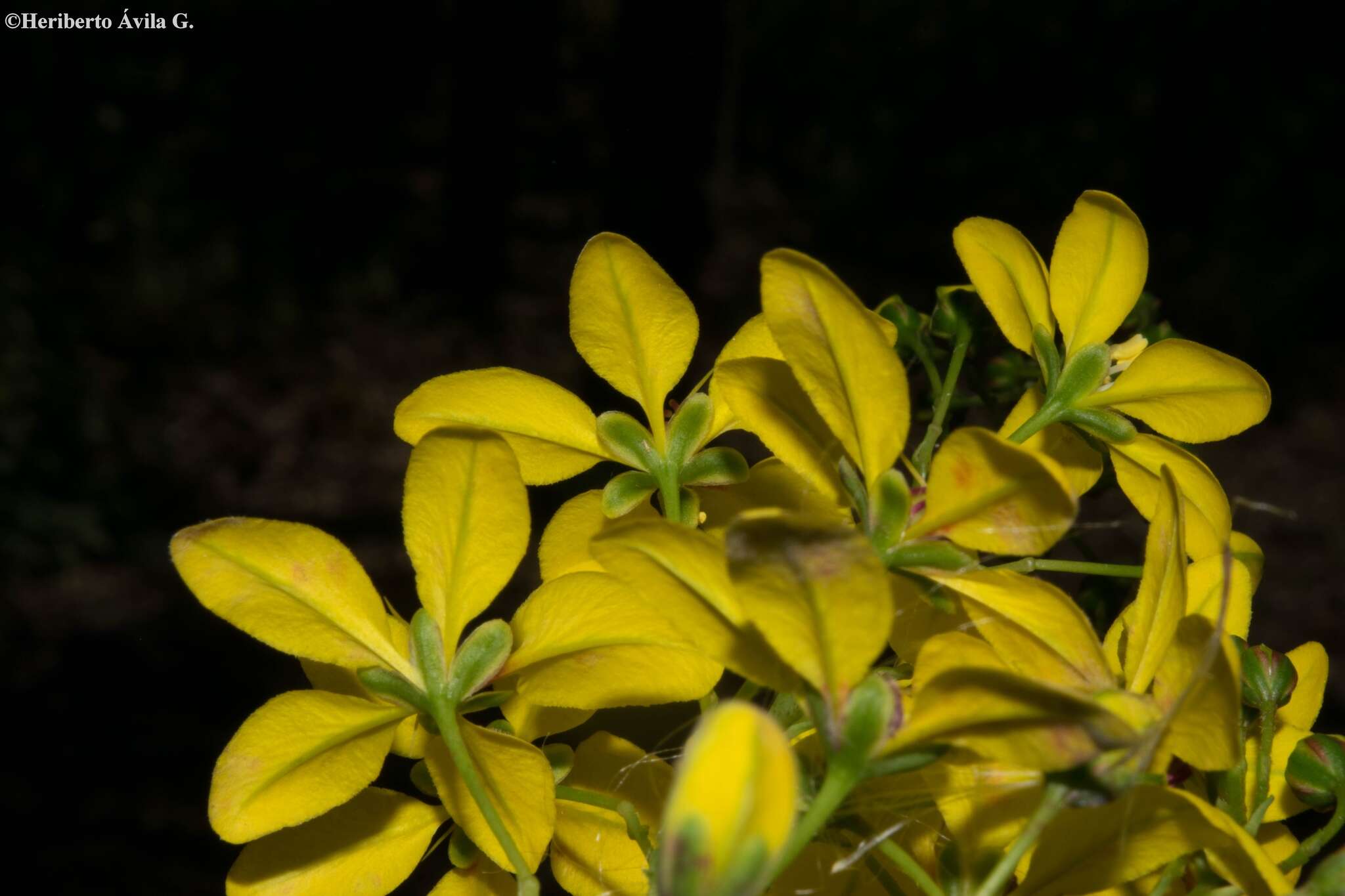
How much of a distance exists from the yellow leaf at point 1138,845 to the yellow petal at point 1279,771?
0.22 metres

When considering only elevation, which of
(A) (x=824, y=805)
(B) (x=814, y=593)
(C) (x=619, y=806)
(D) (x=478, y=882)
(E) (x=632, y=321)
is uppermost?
(E) (x=632, y=321)

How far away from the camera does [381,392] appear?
7.02 meters

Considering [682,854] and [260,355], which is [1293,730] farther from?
[260,355]

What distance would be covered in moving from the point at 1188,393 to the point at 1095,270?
13cm

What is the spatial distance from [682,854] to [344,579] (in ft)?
1.48

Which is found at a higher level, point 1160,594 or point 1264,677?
point 1160,594

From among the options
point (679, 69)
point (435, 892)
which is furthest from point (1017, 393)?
point (679, 69)

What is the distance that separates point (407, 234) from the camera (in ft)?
26.3

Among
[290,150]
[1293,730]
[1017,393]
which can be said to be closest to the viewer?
[1293,730]

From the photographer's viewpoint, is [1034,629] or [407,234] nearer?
[1034,629]

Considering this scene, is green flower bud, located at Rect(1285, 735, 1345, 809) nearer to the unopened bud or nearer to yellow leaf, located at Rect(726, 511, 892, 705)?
yellow leaf, located at Rect(726, 511, 892, 705)
